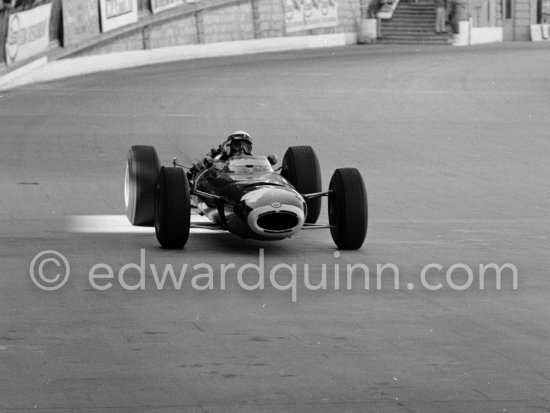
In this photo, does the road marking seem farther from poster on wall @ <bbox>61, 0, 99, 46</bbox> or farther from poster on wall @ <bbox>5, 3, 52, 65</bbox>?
poster on wall @ <bbox>61, 0, 99, 46</bbox>

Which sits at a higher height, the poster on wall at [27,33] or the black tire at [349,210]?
the poster on wall at [27,33]

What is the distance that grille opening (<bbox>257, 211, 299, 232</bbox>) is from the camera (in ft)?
42.0

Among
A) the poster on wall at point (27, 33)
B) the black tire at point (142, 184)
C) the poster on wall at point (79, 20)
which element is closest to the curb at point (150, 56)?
the poster on wall at point (27, 33)

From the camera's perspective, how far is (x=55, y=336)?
362 inches

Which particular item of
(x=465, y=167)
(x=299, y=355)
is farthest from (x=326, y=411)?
(x=465, y=167)

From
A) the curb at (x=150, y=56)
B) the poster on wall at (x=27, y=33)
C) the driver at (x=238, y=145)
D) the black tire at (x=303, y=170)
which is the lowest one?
the curb at (x=150, y=56)

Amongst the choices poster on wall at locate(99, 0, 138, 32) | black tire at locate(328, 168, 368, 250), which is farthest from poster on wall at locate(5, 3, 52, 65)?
black tire at locate(328, 168, 368, 250)

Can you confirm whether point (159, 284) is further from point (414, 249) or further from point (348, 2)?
point (348, 2)

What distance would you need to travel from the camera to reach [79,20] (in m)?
39.8

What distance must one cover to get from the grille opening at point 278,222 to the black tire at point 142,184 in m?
1.96

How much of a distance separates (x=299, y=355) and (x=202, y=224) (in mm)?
5315

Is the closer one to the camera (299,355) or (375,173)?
(299,355)

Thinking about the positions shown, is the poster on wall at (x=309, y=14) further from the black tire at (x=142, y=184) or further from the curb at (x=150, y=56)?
the black tire at (x=142, y=184)

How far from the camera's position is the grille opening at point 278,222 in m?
12.8
